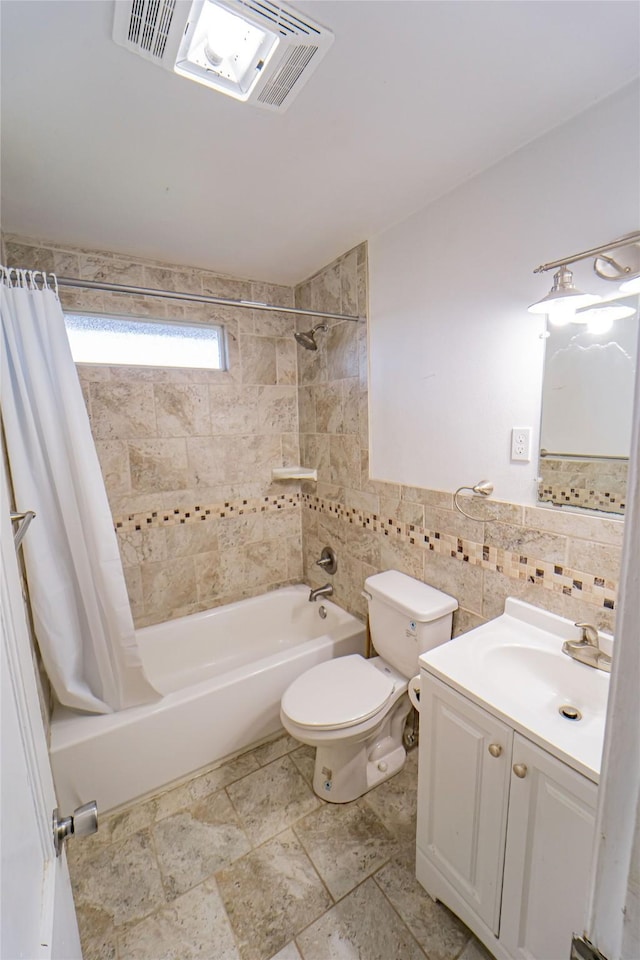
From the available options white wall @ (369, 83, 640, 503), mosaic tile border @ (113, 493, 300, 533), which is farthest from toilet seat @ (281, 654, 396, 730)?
mosaic tile border @ (113, 493, 300, 533)

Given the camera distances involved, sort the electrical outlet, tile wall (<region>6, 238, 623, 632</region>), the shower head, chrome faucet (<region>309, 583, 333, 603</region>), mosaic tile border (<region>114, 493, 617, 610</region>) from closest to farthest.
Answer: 1. mosaic tile border (<region>114, 493, 617, 610</region>)
2. the electrical outlet
3. tile wall (<region>6, 238, 623, 632</region>)
4. the shower head
5. chrome faucet (<region>309, 583, 333, 603</region>)

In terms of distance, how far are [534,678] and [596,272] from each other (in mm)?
1201

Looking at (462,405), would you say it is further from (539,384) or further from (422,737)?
(422,737)

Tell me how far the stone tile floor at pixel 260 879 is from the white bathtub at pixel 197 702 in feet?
0.48

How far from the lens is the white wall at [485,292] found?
1.12 m

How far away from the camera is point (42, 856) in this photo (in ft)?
1.86

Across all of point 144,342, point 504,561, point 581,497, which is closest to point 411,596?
point 504,561

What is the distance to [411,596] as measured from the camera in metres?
1.68

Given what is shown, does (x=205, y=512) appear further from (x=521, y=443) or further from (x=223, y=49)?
(x=223, y=49)

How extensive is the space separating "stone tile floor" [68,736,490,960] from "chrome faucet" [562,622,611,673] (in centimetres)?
91

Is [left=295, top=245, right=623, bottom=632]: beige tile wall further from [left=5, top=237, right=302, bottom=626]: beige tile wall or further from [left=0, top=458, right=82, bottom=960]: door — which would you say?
[left=0, top=458, right=82, bottom=960]: door

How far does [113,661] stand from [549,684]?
1643 mm

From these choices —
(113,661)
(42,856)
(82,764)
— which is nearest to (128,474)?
(113,661)

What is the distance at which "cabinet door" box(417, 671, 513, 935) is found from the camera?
3.34 feet
